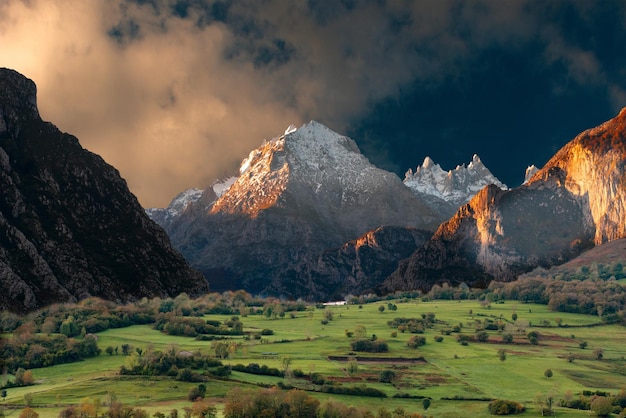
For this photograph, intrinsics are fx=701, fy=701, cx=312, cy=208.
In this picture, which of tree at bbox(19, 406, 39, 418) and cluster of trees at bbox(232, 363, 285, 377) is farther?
cluster of trees at bbox(232, 363, 285, 377)

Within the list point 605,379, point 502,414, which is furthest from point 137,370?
point 605,379

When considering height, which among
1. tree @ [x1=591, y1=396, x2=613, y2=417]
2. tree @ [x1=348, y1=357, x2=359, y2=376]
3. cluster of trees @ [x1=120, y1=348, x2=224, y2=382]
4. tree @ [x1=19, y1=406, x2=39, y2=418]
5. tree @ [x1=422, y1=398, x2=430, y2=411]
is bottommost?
tree @ [x1=591, y1=396, x2=613, y2=417]

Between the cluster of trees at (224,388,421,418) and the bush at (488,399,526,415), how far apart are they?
22071 mm

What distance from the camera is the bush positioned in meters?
157

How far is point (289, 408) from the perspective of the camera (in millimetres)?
143500

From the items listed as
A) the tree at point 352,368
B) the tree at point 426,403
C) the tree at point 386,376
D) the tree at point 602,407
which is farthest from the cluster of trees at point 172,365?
the tree at point 602,407

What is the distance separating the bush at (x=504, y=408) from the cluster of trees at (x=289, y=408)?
72.4ft

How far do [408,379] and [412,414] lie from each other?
4059cm

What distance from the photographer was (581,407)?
165750 mm

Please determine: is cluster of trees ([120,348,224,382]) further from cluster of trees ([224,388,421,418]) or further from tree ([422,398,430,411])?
tree ([422,398,430,411])

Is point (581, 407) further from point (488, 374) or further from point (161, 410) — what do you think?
point (161, 410)

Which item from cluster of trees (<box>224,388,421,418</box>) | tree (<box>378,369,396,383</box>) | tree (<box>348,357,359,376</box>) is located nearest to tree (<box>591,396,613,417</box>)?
cluster of trees (<box>224,388,421,418</box>)

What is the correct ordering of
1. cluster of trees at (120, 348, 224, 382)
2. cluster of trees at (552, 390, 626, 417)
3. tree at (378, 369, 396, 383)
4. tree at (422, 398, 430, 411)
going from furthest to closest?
tree at (378, 369, 396, 383), cluster of trees at (120, 348, 224, 382), tree at (422, 398, 430, 411), cluster of trees at (552, 390, 626, 417)

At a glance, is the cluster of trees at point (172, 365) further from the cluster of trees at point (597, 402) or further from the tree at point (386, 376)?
the cluster of trees at point (597, 402)
